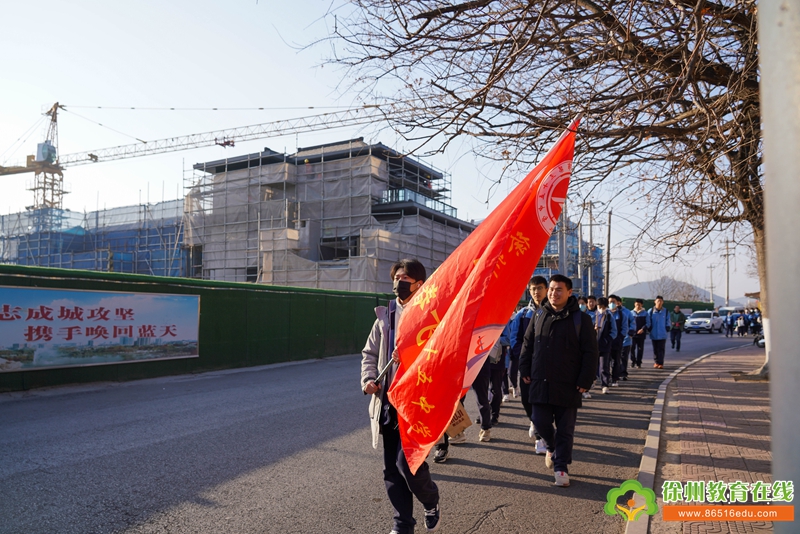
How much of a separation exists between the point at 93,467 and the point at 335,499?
99.0 inches

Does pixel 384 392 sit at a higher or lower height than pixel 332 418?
higher

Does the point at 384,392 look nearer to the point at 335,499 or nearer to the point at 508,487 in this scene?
the point at 335,499

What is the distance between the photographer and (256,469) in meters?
5.47

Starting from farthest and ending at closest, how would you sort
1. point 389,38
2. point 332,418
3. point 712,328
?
1. point 712,328
2. point 332,418
3. point 389,38

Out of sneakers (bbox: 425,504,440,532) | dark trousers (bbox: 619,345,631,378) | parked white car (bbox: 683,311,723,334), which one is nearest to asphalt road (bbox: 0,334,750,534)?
sneakers (bbox: 425,504,440,532)

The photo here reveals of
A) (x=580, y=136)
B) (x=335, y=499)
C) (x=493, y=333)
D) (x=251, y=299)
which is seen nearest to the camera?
(x=493, y=333)

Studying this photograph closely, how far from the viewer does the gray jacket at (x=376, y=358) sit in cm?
375

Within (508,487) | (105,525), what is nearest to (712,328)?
(508,487)

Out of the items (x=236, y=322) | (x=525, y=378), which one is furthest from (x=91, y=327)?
(x=525, y=378)

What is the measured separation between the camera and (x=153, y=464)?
558 cm

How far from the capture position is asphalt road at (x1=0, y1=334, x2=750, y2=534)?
4203 mm

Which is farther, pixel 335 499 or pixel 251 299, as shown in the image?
pixel 251 299

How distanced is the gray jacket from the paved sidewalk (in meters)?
2.08

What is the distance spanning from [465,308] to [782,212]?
1831 mm
